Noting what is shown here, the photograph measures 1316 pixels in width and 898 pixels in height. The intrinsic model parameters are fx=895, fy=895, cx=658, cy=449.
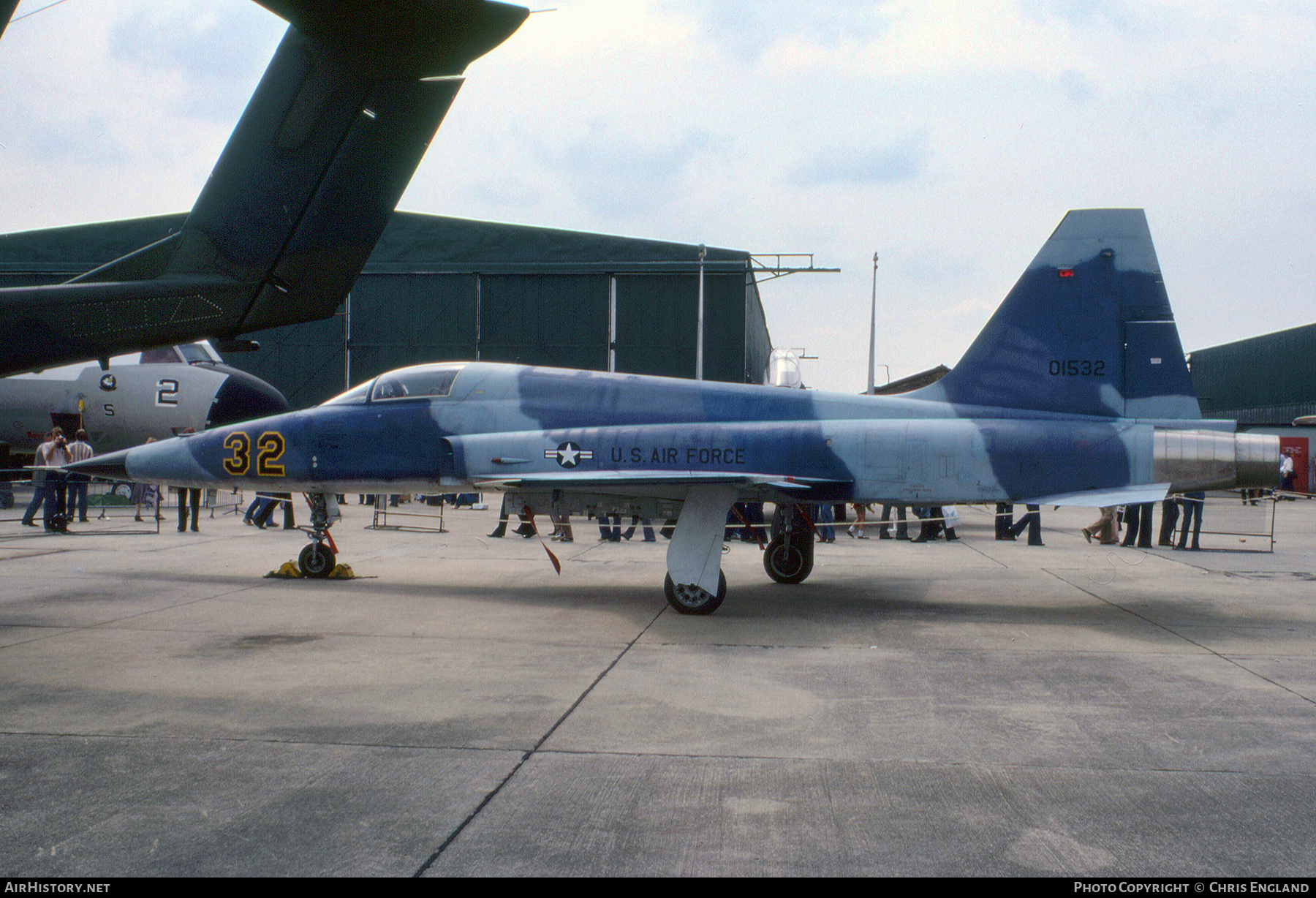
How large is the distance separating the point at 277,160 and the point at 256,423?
5.68 meters

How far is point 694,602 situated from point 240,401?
1457cm

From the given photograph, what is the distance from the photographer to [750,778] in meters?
Result: 4.35

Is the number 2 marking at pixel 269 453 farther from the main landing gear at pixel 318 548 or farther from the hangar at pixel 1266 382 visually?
the hangar at pixel 1266 382

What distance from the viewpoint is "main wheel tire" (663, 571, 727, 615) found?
883 centimetres

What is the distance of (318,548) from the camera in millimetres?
11195

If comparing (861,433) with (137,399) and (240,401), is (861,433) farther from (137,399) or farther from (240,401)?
(137,399)

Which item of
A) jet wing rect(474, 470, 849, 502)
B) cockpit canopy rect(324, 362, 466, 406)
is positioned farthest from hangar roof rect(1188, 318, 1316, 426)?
cockpit canopy rect(324, 362, 466, 406)

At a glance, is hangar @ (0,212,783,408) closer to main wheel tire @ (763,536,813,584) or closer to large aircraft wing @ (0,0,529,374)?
main wheel tire @ (763,536,813,584)

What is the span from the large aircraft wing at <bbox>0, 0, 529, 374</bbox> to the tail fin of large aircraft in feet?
20.8

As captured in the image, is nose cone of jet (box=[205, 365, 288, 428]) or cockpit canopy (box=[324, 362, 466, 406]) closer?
cockpit canopy (box=[324, 362, 466, 406])

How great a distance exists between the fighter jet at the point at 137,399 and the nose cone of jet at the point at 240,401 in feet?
0.05

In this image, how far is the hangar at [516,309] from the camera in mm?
32500

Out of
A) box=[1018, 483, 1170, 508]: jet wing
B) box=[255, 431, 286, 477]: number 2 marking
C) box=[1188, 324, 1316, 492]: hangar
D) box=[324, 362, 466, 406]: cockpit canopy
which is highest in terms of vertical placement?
box=[1188, 324, 1316, 492]: hangar

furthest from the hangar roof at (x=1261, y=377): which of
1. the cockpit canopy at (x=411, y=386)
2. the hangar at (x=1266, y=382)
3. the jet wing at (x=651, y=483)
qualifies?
the cockpit canopy at (x=411, y=386)
